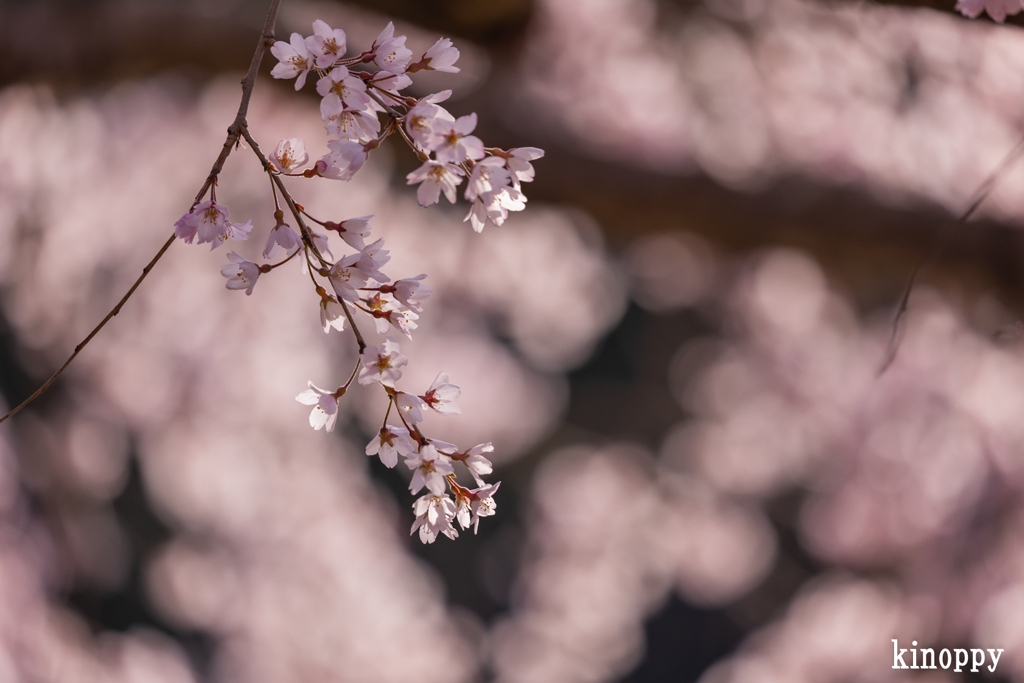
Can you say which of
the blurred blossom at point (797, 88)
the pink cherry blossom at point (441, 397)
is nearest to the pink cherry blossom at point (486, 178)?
the pink cherry blossom at point (441, 397)

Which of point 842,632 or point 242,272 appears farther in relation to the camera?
point 842,632

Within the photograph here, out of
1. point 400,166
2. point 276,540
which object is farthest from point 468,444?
point 400,166

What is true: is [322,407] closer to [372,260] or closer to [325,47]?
[372,260]

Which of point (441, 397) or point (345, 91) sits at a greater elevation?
point (345, 91)

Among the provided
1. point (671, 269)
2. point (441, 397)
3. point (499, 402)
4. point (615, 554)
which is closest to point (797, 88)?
point (671, 269)

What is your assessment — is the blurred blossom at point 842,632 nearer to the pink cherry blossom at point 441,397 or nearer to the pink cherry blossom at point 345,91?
the pink cherry blossom at point 441,397

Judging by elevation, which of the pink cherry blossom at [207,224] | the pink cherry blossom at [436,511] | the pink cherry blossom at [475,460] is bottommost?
the pink cherry blossom at [436,511]

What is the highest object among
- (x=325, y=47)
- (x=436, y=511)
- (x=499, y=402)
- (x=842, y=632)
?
(x=325, y=47)
